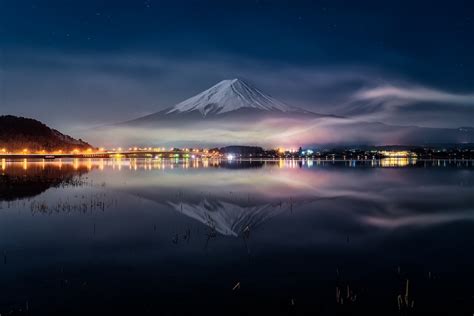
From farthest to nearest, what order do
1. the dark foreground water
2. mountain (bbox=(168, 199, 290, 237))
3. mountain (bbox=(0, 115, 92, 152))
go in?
1. mountain (bbox=(0, 115, 92, 152))
2. mountain (bbox=(168, 199, 290, 237))
3. the dark foreground water

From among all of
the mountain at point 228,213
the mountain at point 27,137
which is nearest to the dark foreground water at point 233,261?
the mountain at point 228,213

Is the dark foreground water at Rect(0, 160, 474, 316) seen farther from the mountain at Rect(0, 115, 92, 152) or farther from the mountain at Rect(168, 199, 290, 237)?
the mountain at Rect(0, 115, 92, 152)

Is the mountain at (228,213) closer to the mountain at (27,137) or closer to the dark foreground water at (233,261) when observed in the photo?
the dark foreground water at (233,261)

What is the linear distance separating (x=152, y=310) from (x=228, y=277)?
1.97m

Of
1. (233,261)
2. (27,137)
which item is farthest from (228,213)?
(27,137)

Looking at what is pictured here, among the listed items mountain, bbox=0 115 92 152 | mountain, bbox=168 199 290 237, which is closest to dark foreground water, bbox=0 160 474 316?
mountain, bbox=168 199 290 237

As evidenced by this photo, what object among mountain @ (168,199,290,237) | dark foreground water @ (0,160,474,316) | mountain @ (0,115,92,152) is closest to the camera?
dark foreground water @ (0,160,474,316)

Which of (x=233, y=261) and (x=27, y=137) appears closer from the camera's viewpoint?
(x=233, y=261)

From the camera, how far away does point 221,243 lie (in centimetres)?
1127

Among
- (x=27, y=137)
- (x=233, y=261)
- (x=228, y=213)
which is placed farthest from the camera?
(x=27, y=137)

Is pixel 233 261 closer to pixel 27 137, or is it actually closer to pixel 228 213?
pixel 228 213

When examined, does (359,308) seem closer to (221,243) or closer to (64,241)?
(221,243)

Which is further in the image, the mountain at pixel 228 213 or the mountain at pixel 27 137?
the mountain at pixel 27 137

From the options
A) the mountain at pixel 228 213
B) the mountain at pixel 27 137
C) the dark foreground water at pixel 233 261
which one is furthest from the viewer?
the mountain at pixel 27 137
